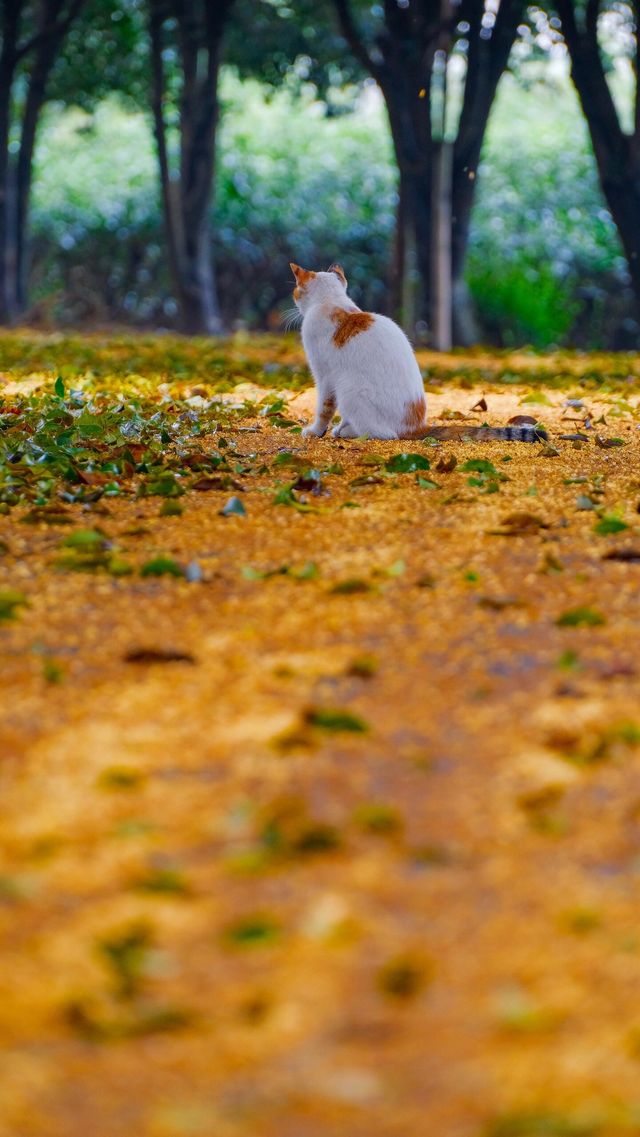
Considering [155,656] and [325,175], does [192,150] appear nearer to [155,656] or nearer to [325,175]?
[325,175]

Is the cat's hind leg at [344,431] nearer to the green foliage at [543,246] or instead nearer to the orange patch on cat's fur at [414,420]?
the orange patch on cat's fur at [414,420]

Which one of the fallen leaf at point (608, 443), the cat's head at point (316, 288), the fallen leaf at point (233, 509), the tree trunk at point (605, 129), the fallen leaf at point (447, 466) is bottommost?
the fallen leaf at point (233, 509)

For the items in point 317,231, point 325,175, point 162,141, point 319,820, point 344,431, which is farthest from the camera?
point 325,175

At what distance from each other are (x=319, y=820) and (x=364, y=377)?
15.3 ft

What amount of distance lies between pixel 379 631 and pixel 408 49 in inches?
487

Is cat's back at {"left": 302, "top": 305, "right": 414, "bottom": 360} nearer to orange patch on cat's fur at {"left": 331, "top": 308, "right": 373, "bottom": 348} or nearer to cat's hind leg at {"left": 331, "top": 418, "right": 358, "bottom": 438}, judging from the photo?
orange patch on cat's fur at {"left": 331, "top": 308, "right": 373, "bottom": 348}

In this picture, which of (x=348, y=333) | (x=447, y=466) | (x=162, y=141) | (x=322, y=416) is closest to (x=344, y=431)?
(x=322, y=416)

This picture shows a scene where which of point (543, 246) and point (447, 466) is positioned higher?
point (543, 246)

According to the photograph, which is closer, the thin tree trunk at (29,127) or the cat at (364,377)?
the cat at (364,377)

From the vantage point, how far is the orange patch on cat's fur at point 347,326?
6973 millimetres

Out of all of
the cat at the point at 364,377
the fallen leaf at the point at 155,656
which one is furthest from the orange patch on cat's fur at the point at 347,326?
the fallen leaf at the point at 155,656

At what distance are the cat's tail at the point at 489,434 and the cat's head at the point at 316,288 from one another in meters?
0.88

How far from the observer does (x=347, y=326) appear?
7.01 m

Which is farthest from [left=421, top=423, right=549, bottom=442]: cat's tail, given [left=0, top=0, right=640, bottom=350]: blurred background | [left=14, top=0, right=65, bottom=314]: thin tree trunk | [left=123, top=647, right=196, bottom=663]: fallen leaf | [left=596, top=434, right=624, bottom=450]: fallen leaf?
[left=14, top=0, right=65, bottom=314]: thin tree trunk
